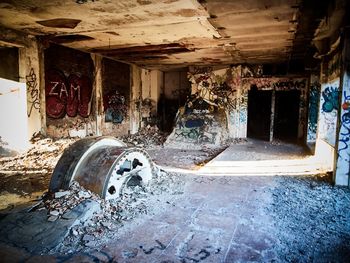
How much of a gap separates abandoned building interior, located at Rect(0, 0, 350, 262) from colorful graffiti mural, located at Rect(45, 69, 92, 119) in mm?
53

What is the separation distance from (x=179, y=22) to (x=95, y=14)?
1.97 meters

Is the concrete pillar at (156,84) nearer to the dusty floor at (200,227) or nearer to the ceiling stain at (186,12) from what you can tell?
the ceiling stain at (186,12)

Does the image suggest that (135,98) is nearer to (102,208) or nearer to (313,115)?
(313,115)

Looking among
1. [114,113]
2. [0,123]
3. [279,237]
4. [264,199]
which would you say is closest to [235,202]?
[264,199]

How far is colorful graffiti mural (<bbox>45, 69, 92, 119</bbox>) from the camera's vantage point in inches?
329

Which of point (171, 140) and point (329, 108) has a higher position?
point (329, 108)

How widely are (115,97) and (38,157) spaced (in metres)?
5.25

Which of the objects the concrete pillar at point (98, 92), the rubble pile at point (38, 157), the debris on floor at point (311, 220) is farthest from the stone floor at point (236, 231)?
the concrete pillar at point (98, 92)

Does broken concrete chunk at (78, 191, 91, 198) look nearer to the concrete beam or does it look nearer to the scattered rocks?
the scattered rocks

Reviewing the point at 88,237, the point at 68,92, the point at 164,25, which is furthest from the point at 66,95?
the point at 88,237

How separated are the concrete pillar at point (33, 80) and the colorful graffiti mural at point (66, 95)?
36 cm

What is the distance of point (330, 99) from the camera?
23.3 feet

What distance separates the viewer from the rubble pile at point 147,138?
10609 millimetres

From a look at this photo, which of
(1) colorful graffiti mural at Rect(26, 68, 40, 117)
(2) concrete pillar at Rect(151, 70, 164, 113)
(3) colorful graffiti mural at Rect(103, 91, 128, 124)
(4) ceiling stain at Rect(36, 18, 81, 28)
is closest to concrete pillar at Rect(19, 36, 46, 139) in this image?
(1) colorful graffiti mural at Rect(26, 68, 40, 117)
